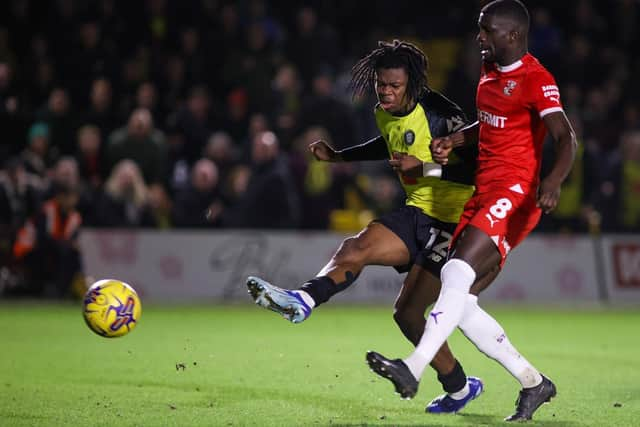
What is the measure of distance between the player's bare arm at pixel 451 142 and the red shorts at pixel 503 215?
314 millimetres

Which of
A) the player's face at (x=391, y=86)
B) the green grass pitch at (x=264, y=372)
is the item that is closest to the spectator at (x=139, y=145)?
the green grass pitch at (x=264, y=372)

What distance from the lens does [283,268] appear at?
16188 mm

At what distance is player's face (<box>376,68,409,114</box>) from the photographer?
704cm

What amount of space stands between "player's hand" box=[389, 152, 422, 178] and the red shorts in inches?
17.2

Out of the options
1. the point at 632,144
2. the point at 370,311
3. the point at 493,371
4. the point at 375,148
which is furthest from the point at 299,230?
the point at 375,148

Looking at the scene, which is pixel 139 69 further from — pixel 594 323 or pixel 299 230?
pixel 594 323

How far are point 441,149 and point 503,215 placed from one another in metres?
0.56

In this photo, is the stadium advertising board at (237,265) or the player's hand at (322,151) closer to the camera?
the player's hand at (322,151)

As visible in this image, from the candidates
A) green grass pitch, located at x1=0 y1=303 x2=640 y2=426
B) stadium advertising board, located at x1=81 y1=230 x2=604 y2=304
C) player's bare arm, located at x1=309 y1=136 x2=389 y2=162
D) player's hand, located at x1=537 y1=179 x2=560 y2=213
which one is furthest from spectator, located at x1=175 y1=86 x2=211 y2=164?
player's hand, located at x1=537 y1=179 x2=560 y2=213

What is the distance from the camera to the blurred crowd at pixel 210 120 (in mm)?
15789

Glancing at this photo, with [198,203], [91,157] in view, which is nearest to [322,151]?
[198,203]

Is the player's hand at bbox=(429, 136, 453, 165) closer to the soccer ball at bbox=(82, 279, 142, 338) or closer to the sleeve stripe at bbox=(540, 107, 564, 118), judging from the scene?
the sleeve stripe at bbox=(540, 107, 564, 118)

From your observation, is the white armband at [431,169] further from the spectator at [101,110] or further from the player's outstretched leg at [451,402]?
the spectator at [101,110]

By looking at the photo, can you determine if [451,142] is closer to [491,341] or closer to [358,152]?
[358,152]
